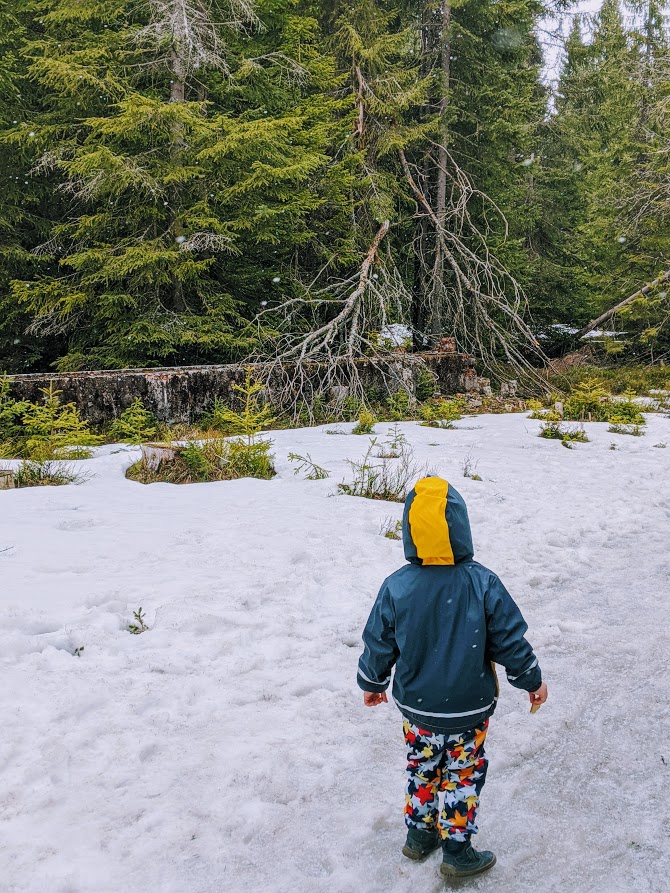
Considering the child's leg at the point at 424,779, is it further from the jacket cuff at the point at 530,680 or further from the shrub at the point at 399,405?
the shrub at the point at 399,405

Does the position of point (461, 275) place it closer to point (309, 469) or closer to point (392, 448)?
point (392, 448)

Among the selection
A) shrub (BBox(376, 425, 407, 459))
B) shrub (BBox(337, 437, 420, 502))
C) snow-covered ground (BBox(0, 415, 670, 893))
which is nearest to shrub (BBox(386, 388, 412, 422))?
shrub (BBox(376, 425, 407, 459))

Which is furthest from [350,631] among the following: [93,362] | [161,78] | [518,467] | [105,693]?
[161,78]

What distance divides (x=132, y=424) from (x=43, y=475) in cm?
240

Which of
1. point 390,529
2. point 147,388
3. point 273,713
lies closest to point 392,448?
point 390,529

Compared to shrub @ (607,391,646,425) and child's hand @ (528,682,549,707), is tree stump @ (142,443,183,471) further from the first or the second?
shrub @ (607,391,646,425)

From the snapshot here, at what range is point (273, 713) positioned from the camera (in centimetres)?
303

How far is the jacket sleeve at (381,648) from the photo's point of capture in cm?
231

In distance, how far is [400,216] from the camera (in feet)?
51.8

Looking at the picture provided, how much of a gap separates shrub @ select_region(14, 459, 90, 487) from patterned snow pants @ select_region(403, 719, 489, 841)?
5259 mm

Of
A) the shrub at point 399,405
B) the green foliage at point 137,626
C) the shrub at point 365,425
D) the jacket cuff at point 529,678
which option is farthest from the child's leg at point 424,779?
the shrub at point 399,405

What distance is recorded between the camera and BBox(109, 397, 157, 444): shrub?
875 centimetres

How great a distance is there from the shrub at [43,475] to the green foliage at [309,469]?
2.32m

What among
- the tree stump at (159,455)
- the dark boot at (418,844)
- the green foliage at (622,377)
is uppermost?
the green foliage at (622,377)
